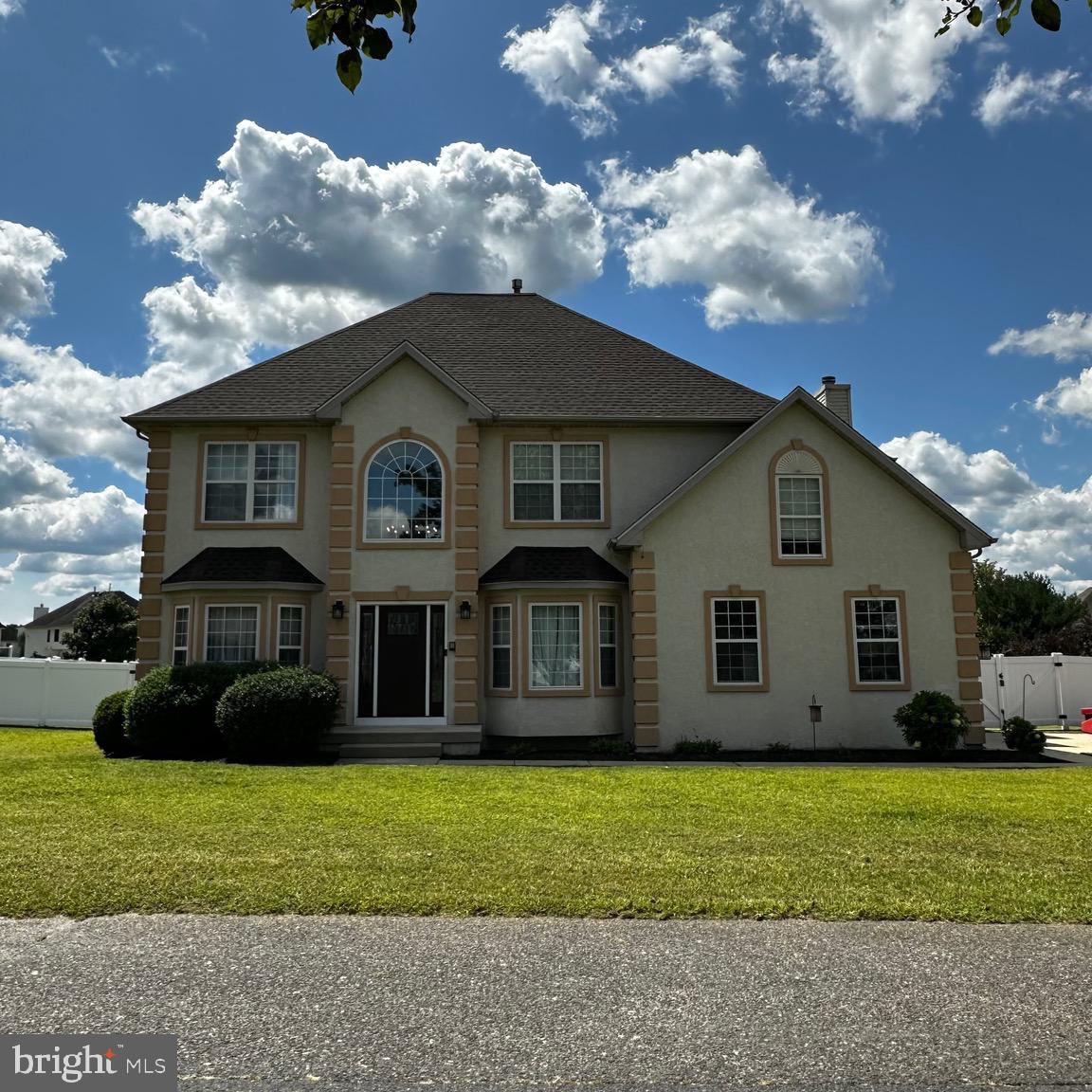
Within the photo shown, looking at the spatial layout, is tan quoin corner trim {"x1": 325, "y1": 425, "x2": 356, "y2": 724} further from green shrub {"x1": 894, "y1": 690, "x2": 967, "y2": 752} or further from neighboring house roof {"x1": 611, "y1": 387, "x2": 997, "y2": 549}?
green shrub {"x1": 894, "y1": 690, "x2": 967, "y2": 752}

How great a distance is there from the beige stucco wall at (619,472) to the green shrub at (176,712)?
5.88 metres

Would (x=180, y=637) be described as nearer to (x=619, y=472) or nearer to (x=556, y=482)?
(x=556, y=482)

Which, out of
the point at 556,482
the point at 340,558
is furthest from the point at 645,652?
the point at 340,558

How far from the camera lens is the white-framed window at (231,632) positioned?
18266 millimetres

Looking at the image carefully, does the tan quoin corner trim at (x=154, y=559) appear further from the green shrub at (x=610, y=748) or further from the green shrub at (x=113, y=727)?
the green shrub at (x=610, y=748)

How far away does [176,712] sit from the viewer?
16.0 metres

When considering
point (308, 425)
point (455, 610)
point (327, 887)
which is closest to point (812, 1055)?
point (327, 887)

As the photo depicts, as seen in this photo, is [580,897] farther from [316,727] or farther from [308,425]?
[308,425]

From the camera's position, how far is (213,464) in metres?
19.3

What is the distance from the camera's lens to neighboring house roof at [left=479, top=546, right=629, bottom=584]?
59.4 feet

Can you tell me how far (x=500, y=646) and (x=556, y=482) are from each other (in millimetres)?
3696

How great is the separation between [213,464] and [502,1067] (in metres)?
17.2

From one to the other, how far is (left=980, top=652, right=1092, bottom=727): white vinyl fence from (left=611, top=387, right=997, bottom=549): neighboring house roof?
7.37 m

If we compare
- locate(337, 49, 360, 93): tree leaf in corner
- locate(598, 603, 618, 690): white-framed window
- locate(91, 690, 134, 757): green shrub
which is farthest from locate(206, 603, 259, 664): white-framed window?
locate(337, 49, 360, 93): tree leaf in corner
